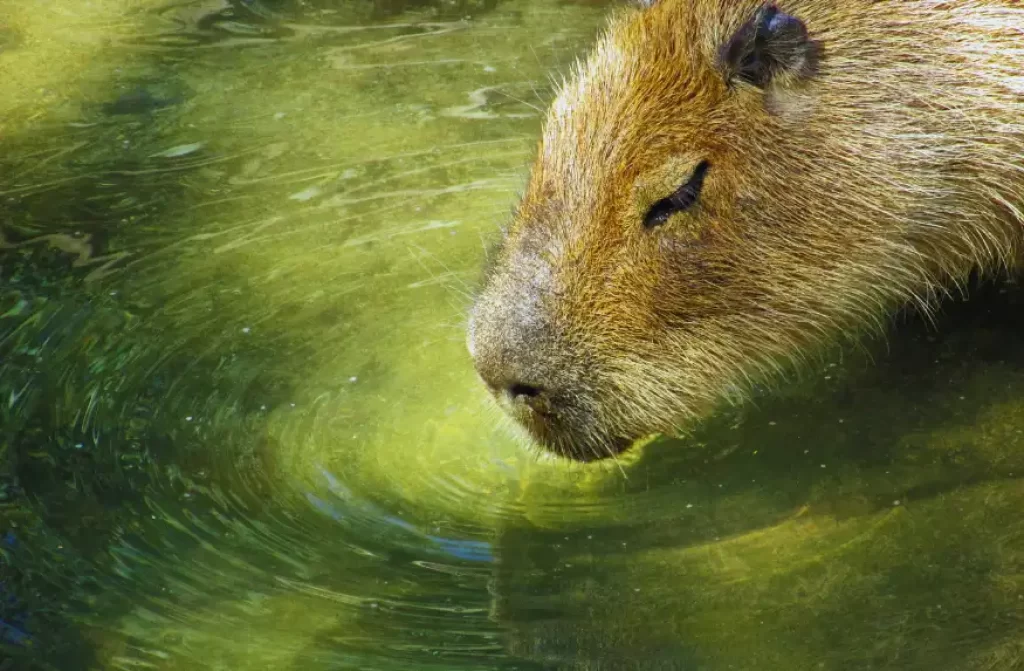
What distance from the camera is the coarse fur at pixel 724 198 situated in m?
4.09

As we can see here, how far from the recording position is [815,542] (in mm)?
4086

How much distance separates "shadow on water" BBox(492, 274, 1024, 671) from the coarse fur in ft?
0.89

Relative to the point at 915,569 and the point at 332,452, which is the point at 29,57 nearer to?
the point at 332,452

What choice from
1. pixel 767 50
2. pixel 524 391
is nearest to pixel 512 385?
pixel 524 391

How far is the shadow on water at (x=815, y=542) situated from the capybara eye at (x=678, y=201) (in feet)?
2.87

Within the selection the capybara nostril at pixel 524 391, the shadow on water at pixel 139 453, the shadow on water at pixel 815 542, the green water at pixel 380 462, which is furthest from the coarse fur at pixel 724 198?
the shadow on water at pixel 139 453

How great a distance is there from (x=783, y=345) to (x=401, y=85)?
11.2ft

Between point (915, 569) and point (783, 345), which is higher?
point (783, 345)

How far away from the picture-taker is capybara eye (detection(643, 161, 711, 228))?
4117 millimetres

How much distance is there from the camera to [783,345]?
4.42m

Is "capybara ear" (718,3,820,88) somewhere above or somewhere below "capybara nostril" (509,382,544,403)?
above

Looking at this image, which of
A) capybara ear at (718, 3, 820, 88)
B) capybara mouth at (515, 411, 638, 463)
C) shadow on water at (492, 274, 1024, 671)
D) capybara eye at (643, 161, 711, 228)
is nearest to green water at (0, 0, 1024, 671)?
shadow on water at (492, 274, 1024, 671)

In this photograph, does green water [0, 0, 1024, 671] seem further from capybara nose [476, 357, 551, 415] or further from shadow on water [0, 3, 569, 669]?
capybara nose [476, 357, 551, 415]

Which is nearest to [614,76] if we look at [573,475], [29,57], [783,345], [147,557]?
[783,345]
